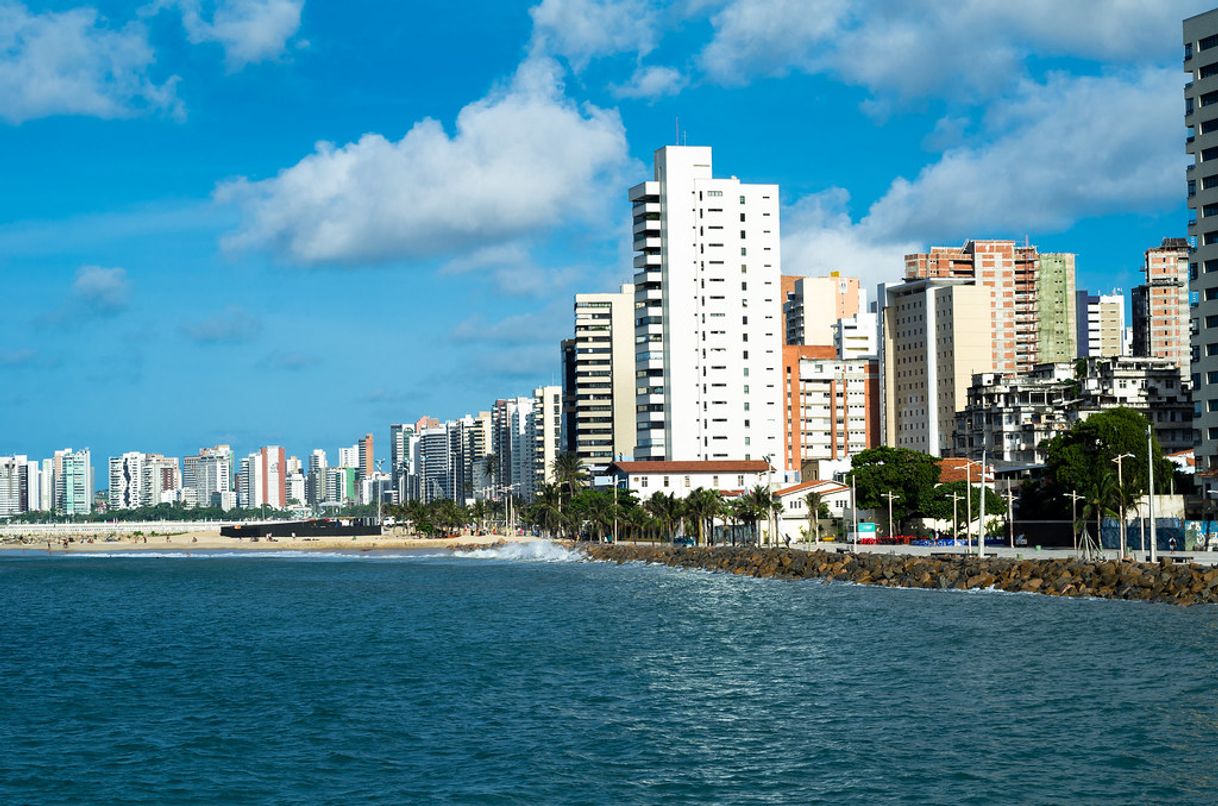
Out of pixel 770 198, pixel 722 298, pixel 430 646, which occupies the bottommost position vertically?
pixel 430 646

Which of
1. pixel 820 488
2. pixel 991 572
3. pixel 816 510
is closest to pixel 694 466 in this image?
pixel 820 488

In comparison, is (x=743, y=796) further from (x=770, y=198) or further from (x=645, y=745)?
(x=770, y=198)

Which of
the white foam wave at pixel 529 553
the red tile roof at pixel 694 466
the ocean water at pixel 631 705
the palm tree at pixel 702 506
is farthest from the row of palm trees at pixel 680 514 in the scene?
the ocean water at pixel 631 705

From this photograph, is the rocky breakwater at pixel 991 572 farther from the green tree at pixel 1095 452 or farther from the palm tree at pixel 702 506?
the palm tree at pixel 702 506

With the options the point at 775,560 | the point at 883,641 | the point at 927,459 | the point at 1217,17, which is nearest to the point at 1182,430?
the point at 927,459

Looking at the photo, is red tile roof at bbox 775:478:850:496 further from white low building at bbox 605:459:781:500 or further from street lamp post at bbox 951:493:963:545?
white low building at bbox 605:459:781:500
